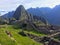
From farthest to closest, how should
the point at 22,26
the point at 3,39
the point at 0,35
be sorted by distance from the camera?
the point at 22,26 → the point at 0,35 → the point at 3,39

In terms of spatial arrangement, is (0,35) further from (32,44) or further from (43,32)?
(43,32)

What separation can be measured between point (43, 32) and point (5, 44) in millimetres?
87973

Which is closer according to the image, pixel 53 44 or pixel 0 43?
pixel 0 43

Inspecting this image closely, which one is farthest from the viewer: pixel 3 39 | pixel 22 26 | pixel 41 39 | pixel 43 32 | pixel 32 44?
pixel 22 26

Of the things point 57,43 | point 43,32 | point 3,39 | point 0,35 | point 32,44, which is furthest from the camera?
point 43,32

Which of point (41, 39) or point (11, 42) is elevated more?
point (11, 42)

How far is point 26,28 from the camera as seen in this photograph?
13575 cm

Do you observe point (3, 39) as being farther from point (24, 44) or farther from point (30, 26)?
point (30, 26)

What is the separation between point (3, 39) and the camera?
1797 inches

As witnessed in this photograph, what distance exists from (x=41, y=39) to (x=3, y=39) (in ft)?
180

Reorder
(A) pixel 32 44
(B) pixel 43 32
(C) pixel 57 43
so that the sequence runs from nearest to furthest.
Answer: (C) pixel 57 43 → (A) pixel 32 44 → (B) pixel 43 32

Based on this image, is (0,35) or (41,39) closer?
(0,35)

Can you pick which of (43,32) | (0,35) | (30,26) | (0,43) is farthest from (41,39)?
(0,43)

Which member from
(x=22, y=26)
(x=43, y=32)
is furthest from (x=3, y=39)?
(x=22, y=26)
